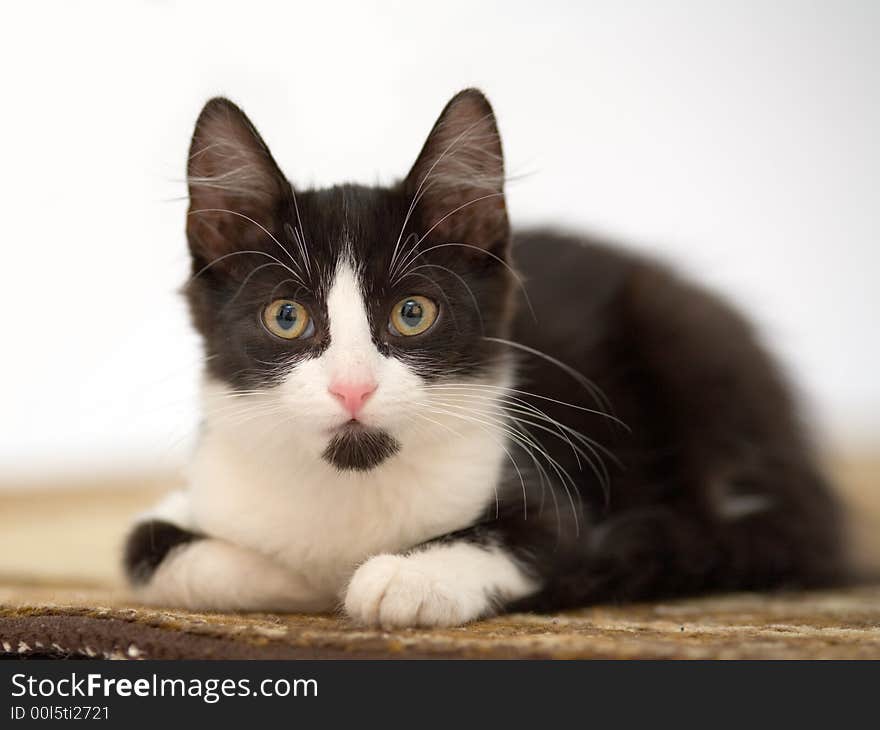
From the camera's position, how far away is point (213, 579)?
157 centimetres


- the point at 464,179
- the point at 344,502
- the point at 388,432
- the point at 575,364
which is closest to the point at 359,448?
the point at 388,432

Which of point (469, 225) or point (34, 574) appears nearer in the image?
point (469, 225)

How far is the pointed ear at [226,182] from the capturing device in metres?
1.57

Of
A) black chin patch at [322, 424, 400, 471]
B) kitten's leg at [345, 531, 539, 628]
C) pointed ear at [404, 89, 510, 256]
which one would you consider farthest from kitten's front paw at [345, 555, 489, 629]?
pointed ear at [404, 89, 510, 256]

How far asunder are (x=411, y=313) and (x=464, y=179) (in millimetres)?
283

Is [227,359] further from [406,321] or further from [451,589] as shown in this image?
[451,589]

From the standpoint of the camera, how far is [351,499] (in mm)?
1584

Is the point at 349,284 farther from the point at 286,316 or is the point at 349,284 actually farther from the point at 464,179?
the point at 464,179

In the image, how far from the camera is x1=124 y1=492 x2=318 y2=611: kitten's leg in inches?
61.9

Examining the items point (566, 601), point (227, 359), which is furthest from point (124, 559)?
point (566, 601)

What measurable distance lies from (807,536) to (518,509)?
726mm

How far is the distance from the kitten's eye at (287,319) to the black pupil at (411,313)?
14 centimetres
